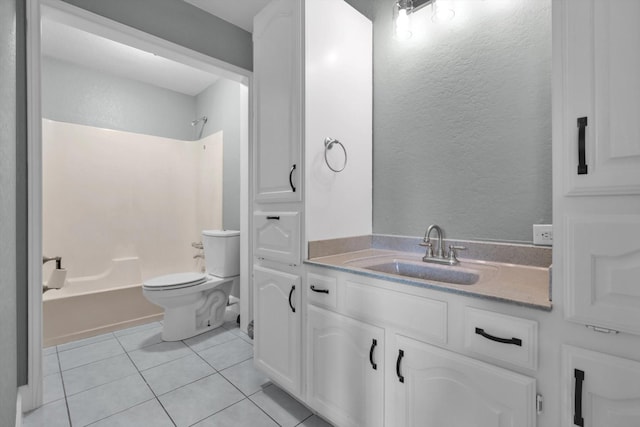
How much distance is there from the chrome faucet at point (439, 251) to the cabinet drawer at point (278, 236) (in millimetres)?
666

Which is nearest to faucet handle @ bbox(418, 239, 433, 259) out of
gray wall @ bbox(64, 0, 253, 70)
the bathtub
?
gray wall @ bbox(64, 0, 253, 70)

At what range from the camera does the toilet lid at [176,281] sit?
7.39ft

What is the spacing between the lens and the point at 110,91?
10.1ft

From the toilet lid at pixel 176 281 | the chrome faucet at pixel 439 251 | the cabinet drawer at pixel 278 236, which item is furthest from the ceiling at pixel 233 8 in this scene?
the toilet lid at pixel 176 281

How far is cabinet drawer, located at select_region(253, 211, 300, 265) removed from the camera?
1.47 meters

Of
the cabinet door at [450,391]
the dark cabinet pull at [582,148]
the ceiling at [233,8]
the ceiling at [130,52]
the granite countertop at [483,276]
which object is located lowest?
the cabinet door at [450,391]

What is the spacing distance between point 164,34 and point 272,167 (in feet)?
4.33

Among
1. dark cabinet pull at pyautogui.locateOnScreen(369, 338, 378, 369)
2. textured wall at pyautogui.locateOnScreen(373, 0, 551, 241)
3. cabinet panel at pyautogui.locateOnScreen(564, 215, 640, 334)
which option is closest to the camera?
Result: cabinet panel at pyautogui.locateOnScreen(564, 215, 640, 334)

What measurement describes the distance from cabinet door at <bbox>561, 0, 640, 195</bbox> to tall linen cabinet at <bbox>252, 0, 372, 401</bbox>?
3.28 ft

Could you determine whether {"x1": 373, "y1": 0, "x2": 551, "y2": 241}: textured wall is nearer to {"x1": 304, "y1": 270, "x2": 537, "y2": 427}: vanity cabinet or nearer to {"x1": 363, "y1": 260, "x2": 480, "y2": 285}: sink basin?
{"x1": 363, "y1": 260, "x2": 480, "y2": 285}: sink basin

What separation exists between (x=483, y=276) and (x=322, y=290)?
69cm

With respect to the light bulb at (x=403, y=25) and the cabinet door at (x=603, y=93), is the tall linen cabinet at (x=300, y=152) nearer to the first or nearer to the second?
the light bulb at (x=403, y=25)

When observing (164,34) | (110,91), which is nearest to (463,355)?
(164,34)

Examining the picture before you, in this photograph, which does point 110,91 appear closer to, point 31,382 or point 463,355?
point 31,382
